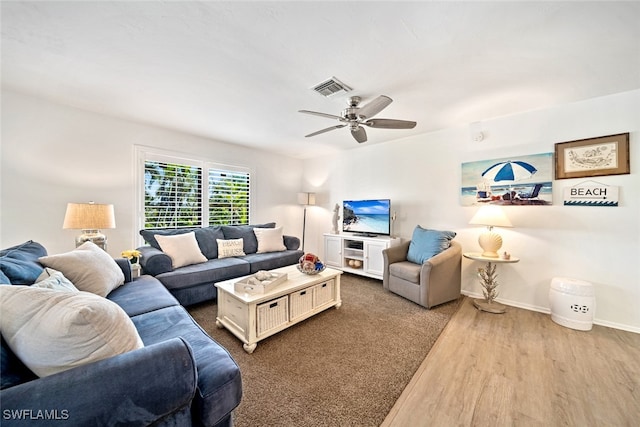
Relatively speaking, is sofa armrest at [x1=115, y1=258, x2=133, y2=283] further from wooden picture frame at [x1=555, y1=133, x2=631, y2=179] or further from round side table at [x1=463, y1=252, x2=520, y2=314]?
wooden picture frame at [x1=555, y1=133, x2=631, y2=179]

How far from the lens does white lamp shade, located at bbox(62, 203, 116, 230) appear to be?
237 centimetres

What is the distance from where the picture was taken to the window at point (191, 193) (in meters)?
3.36

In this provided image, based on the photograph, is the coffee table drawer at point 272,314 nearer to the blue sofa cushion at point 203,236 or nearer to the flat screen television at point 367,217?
the blue sofa cushion at point 203,236

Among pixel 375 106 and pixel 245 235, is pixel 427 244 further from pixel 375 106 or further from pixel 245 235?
pixel 245 235

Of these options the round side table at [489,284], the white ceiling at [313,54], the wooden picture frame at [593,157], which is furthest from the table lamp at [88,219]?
the wooden picture frame at [593,157]

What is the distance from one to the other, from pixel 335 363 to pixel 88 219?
9.26ft

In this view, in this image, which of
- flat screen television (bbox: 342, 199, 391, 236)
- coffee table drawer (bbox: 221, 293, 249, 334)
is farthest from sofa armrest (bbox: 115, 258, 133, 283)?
flat screen television (bbox: 342, 199, 391, 236)

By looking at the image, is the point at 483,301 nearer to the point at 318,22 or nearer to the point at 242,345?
the point at 242,345

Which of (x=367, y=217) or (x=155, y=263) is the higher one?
(x=367, y=217)

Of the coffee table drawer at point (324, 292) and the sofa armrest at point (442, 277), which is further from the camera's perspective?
the sofa armrest at point (442, 277)

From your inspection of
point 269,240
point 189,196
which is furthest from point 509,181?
point 189,196

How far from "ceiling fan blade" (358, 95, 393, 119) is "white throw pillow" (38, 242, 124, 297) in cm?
253

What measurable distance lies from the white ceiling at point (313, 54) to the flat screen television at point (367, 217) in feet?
5.12

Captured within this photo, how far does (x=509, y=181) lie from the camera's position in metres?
2.91
